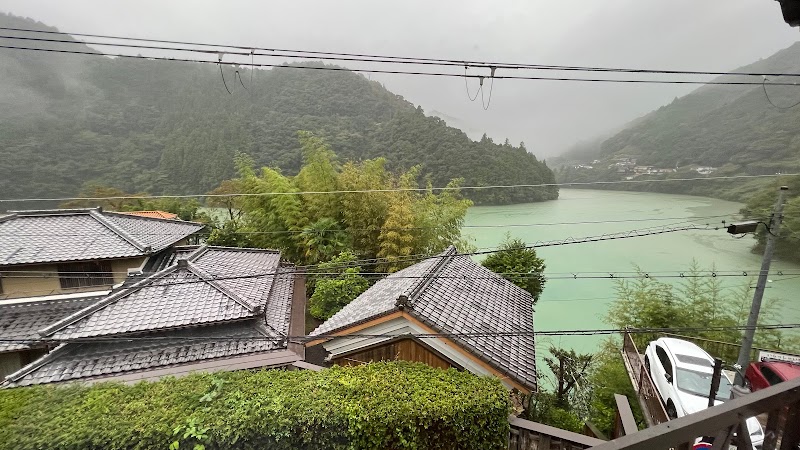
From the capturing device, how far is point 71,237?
27.1ft

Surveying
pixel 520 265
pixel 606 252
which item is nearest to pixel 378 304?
pixel 520 265

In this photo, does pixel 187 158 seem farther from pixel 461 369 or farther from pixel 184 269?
pixel 461 369

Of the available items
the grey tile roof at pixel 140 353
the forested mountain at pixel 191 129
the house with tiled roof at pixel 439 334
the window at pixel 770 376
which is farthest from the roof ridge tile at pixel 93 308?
the forested mountain at pixel 191 129

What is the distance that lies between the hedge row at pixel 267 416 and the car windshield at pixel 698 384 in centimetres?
330

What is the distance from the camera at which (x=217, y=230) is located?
533 inches

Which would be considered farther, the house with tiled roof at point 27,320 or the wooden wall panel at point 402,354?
the house with tiled roof at point 27,320

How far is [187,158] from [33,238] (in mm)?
20122

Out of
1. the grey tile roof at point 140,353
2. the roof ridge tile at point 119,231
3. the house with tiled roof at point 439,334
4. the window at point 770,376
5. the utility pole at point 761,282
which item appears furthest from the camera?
the roof ridge tile at point 119,231

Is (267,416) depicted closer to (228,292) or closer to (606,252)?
(228,292)

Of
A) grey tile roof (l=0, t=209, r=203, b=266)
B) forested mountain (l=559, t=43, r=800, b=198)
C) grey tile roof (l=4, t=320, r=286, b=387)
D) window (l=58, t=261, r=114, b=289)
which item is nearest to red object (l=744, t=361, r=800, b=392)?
grey tile roof (l=4, t=320, r=286, b=387)

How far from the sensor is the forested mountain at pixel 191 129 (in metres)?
20.7

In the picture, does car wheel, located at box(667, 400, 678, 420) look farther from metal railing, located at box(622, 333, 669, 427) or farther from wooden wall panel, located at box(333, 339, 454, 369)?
wooden wall panel, located at box(333, 339, 454, 369)

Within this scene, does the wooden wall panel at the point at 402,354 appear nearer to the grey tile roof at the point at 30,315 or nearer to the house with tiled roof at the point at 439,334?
the house with tiled roof at the point at 439,334

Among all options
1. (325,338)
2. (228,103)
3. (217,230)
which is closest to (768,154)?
(325,338)
